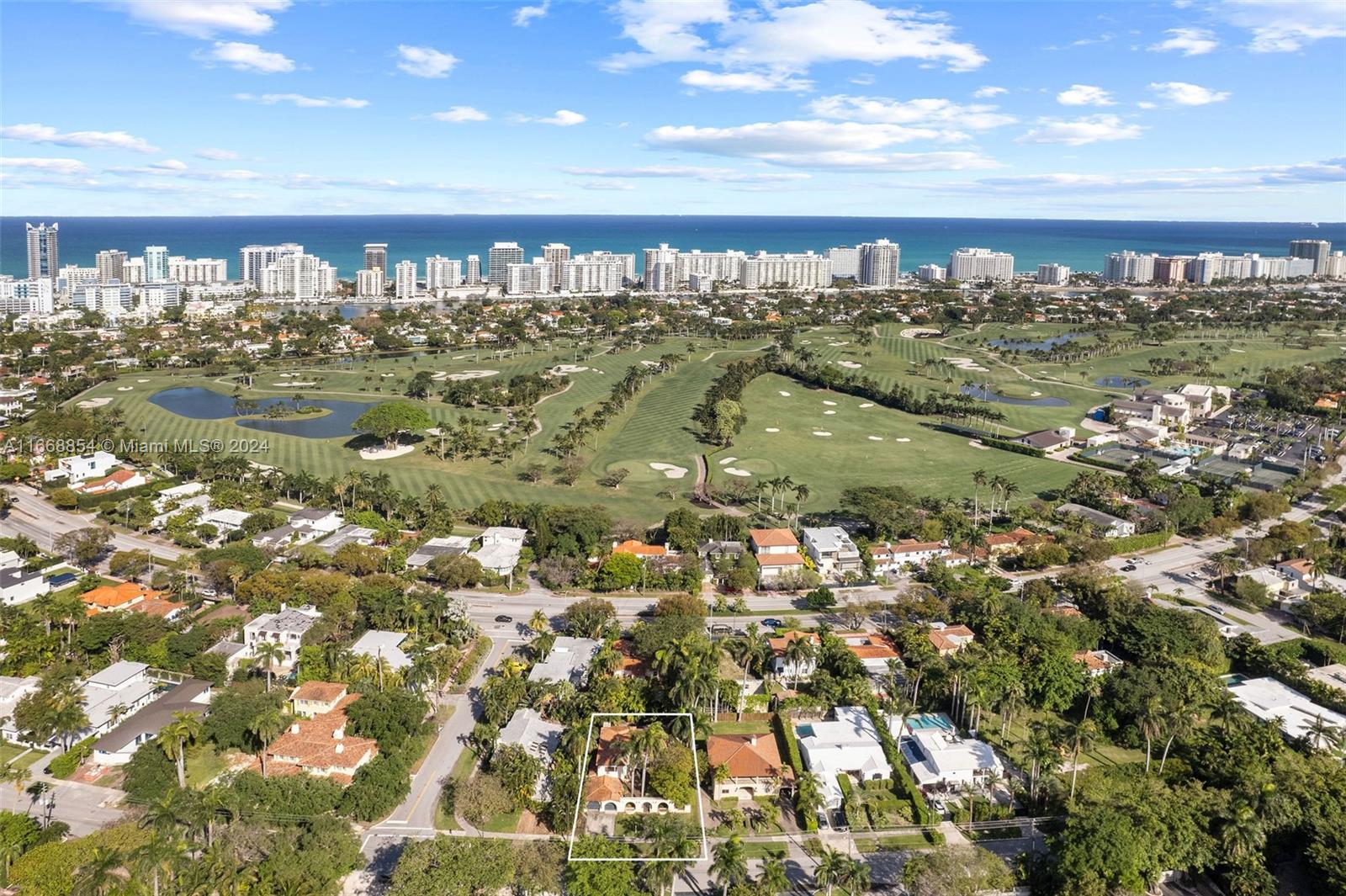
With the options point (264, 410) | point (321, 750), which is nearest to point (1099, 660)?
point (321, 750)

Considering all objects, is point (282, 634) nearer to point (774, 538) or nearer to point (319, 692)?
point (319, 692)

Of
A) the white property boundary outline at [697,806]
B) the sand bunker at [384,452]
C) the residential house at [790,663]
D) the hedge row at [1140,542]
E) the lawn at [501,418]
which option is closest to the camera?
the white property boundary outline at [697,806]

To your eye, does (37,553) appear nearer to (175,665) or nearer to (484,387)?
(175,665)

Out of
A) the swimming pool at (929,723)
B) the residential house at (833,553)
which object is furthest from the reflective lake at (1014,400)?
the swimming pool at (929,723)

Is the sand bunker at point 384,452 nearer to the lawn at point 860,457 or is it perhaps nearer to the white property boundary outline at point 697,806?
the lawn at point 860,457

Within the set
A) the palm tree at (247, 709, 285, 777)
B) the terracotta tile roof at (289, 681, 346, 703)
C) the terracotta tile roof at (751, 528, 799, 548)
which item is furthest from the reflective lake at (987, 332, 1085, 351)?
the palm tree at (247, 709, 285, 777)

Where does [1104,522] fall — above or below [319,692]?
above
